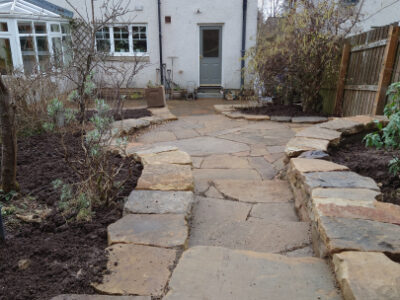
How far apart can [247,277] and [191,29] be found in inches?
406

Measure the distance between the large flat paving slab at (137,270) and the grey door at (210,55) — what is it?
1015 cm

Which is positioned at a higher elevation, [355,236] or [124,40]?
[124,40]

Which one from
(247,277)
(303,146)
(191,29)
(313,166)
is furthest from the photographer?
(191,29)

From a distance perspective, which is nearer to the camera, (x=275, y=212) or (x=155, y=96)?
(x=275, y=212)

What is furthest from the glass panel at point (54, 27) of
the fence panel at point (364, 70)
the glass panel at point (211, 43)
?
the fence panel at point (364, 70)

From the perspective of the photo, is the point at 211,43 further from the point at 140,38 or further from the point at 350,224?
the point at 350,224

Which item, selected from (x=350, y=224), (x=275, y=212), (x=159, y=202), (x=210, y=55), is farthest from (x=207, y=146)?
(x=210, y=55)

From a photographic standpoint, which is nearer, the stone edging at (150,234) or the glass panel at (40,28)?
the stone edging at (150,234)

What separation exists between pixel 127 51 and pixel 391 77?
8.67 meters

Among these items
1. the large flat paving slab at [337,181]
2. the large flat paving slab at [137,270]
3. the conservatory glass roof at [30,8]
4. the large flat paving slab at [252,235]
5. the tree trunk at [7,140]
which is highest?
the conservatory glass roof at [30,8]

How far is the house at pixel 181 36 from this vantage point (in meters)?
10.3

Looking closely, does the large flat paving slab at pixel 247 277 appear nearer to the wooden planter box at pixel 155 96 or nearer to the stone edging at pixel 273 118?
the stone edging at pixel 273 118

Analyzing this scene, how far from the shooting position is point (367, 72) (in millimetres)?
5426

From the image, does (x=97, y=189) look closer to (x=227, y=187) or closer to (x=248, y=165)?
(x=227, y=187)
